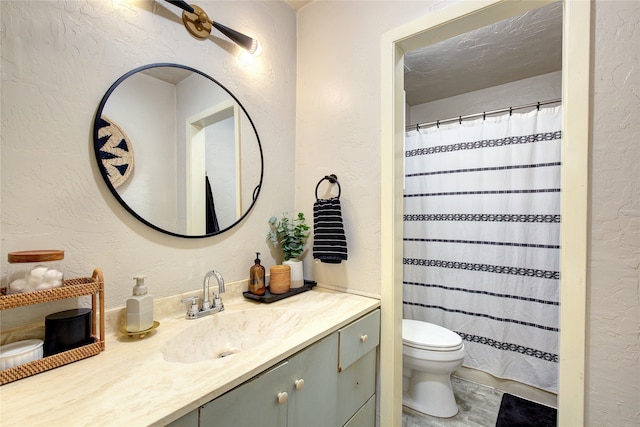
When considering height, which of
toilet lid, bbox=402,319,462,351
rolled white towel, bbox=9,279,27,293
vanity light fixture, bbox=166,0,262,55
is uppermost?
vanity light fixture, bbox=166,0,262,55

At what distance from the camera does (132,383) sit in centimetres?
64

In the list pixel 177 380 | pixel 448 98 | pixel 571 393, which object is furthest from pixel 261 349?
pixel 448 98

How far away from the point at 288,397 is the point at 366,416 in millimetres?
665

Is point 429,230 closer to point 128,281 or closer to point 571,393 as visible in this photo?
point 571,393

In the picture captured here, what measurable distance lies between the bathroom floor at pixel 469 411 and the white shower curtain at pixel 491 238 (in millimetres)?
144

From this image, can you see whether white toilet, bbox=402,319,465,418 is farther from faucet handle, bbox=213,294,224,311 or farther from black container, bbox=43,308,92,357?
black container, bbox=43,308,92,357

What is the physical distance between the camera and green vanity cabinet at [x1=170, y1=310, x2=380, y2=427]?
669 mm

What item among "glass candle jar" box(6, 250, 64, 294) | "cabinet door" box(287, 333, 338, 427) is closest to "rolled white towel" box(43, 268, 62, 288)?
"glass candle jar" box(6, 250, 64, 294)

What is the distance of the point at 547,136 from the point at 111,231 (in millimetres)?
2358

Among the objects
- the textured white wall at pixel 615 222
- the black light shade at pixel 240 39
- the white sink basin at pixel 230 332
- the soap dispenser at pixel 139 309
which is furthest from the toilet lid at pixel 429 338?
the black light shade at pixel 240 39

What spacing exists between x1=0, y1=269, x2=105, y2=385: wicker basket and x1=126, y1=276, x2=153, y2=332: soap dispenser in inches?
2.9

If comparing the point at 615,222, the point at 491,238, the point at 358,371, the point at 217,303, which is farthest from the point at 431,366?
the point at 217,303

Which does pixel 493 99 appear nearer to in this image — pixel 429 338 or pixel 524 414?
pixel 429 338

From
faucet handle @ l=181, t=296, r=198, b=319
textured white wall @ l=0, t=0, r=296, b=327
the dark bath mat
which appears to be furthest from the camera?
the dark bath mat
